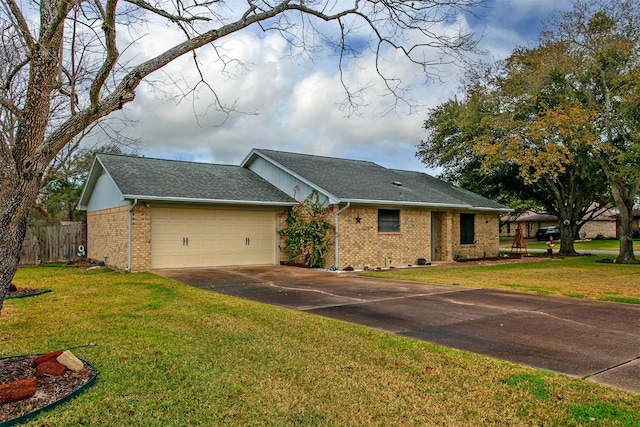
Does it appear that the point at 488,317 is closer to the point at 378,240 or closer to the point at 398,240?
the point at 378,240

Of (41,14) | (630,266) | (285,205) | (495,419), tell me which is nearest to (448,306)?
(495,419)

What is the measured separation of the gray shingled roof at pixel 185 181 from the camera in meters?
14.7

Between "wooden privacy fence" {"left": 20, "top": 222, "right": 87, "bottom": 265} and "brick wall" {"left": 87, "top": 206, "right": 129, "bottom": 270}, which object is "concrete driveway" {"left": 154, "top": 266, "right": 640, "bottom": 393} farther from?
"wooden privacy fence" {"left": 20, "top": 222, "right": 87, "bottom": 265}

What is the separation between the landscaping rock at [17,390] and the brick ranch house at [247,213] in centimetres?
1044

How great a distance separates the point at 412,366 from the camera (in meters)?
4.77

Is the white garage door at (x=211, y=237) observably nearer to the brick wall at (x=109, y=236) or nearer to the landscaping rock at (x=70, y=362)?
the brick wall at (x=109, y=236)

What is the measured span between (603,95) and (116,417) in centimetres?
2098

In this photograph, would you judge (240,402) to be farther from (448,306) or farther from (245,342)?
(448,306)

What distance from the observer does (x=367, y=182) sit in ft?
60.3

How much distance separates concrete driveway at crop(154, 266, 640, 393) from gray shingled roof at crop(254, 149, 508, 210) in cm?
470

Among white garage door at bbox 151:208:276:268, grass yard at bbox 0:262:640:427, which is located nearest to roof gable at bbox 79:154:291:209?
white garage door at bbox 151:208:276:268

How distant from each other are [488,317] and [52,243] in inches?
701

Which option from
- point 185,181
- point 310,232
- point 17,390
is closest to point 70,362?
point 17,390

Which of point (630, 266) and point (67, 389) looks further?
point (630, 266)
